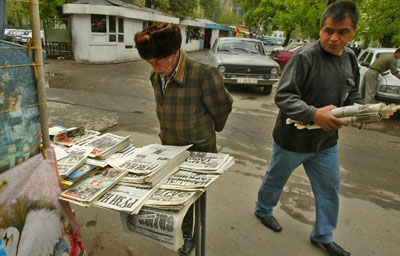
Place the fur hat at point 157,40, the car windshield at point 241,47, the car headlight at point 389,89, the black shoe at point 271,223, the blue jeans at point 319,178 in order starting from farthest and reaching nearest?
the car windshield at point 241,47 → the car headlight at point 389,89 → the black shoe at point 271,223 → the blue jeans at point 319,178 → the fur hat at point 157,40

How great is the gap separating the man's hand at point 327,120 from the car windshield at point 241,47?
7.50 m

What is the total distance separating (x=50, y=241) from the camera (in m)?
1.53

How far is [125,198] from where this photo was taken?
141 centimetres

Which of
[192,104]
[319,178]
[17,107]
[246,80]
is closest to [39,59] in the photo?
[17,107]

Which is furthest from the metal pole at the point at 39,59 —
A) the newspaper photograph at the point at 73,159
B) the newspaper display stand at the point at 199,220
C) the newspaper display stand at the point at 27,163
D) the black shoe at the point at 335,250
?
the black shoe at the point at 335,250

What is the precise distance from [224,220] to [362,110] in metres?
1.69

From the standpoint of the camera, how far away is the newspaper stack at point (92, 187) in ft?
4.59

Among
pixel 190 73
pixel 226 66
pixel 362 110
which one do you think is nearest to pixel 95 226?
pixel 190 73

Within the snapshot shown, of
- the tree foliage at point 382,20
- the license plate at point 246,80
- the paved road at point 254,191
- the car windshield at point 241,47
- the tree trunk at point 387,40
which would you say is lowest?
the paved road at point 254,191

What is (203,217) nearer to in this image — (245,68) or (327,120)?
(327,120)

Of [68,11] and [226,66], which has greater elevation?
[68,11]

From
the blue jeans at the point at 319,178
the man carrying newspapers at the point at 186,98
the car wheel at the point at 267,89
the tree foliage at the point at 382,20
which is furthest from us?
the tree foliage at the point at 382,20

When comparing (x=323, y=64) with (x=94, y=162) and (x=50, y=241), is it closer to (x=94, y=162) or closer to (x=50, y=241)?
(x=94, y=162)

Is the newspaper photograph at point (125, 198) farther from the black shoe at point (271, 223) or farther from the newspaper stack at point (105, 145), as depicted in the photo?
the black shoe at point (271, 223)
